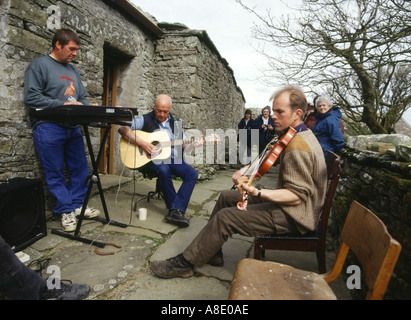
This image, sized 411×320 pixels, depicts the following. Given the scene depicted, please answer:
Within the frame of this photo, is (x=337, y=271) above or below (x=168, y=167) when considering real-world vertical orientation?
below

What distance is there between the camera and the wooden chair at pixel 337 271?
102 centimetres

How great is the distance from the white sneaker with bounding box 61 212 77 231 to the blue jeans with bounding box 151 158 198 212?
3.49 feet

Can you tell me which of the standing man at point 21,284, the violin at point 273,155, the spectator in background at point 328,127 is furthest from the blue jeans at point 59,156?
the spectator in background at point 328,127

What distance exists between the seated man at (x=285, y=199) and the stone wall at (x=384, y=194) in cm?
52

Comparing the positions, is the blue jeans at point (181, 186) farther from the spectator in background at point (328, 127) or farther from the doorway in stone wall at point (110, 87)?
the doorway in stone wall at point (110, 87)

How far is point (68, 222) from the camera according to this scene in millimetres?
A: 2816

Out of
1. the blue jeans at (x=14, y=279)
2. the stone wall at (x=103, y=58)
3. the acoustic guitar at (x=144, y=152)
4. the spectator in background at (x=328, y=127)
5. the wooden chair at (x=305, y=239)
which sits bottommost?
the blue jeans at (x=14, y=279)

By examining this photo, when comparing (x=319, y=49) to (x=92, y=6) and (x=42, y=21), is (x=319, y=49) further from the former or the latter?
(x=42, y=21)

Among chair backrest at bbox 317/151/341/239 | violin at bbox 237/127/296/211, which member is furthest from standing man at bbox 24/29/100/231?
chair backrest at bbox 317/151/341/239

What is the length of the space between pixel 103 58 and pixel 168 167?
8.76 ft

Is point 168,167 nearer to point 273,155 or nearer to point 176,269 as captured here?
point 176,269

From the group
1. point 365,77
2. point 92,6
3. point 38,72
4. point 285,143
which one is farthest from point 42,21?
point 365,77

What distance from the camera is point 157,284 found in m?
1.99

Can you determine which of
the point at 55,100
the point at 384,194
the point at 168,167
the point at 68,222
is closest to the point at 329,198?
the point at 384,194
